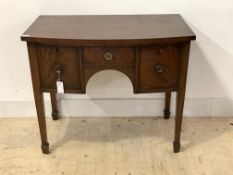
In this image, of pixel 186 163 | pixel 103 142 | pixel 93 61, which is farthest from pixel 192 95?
pixel 93 61

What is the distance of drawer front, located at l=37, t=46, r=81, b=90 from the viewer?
4.94 feet

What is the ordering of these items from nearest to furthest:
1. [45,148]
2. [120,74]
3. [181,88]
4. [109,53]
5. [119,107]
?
[109,53] → [181,88] → [45,148] → [120,74] → [119,107]

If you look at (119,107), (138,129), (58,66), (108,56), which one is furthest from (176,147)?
(58,66)

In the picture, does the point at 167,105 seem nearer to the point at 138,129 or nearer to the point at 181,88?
the point at 138,129

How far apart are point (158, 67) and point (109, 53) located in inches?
9.9

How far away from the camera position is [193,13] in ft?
6.05

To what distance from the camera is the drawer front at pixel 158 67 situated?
150 centimetres

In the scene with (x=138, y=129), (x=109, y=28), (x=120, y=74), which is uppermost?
(x=109, y=28)

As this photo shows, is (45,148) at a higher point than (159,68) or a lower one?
lower

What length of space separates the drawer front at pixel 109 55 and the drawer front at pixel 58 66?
0.06m

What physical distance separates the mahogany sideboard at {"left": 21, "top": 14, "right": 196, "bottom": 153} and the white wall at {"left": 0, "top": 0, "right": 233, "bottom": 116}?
224mm

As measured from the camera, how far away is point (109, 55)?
1499 mm

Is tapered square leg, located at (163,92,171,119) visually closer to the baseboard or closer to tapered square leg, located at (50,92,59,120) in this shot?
the baseboard

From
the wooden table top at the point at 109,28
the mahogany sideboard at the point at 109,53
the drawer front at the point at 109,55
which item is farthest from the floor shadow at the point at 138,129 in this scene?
the wooden table top at the point at 109,28
